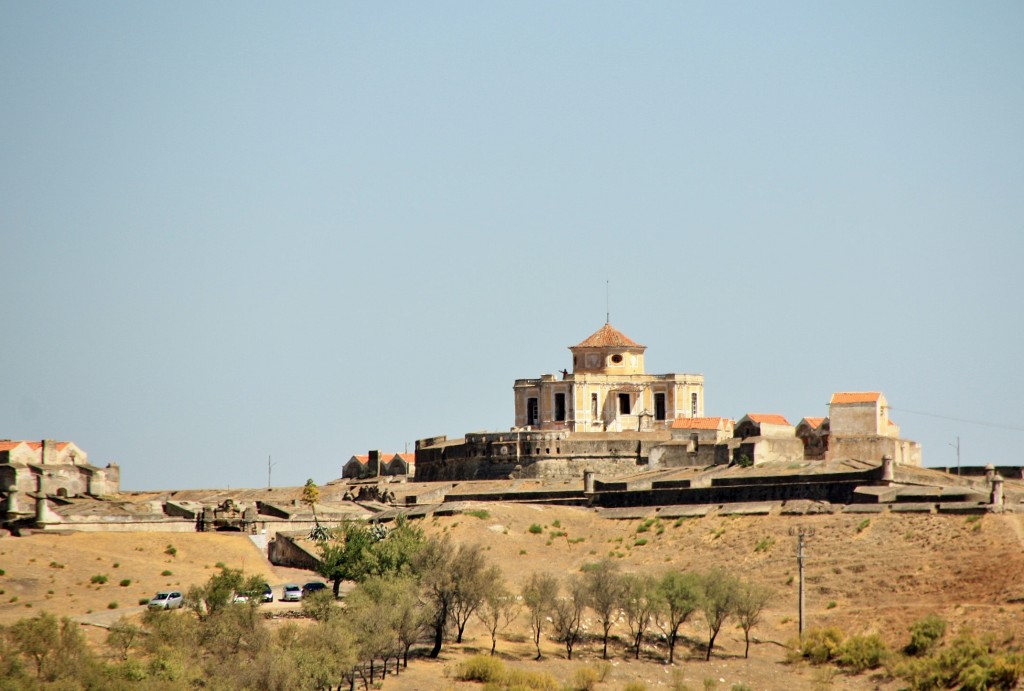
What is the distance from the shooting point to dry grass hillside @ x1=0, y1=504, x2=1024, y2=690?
48688 mm

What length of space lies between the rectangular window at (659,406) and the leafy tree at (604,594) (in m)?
34.8

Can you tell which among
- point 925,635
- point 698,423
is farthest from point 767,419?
point 925,635

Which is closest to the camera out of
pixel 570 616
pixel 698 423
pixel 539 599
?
pixel 539 599

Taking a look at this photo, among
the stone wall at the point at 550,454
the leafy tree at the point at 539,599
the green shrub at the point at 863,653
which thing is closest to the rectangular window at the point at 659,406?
the stone wall at the point at 550,454

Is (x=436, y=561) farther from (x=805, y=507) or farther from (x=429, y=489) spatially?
(x=429, y=489)

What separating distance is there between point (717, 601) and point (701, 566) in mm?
7132

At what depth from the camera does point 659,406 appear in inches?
3406

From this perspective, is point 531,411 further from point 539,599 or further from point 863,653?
point 863,653

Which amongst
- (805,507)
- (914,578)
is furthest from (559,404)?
(914,578)

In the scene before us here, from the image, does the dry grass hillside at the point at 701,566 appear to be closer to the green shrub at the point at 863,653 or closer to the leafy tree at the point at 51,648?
the green shrub at the point at 863,653

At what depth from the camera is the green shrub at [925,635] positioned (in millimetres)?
48031

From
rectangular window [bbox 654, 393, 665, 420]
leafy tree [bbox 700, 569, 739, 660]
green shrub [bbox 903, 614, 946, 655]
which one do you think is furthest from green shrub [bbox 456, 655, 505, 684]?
rectangular window [bbox 654, 393, 665, 420]

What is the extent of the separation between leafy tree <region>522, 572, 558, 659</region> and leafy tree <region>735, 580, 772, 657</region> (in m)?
5.16

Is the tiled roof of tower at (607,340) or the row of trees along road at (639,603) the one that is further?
the tiled roof of tower at (607,340)
